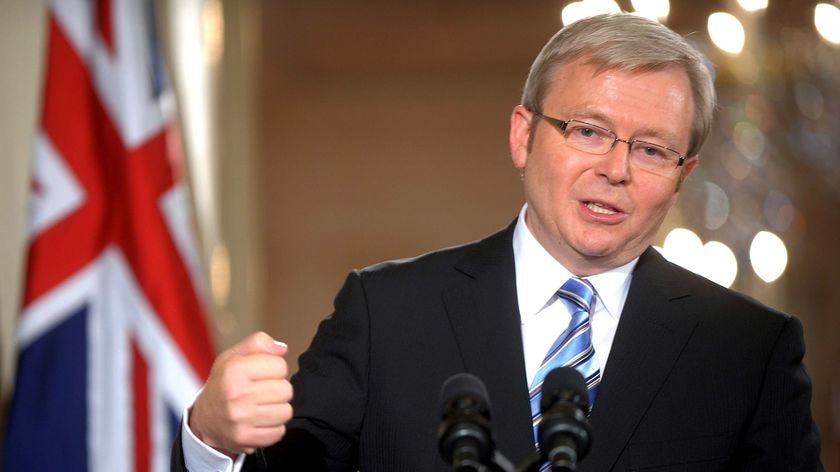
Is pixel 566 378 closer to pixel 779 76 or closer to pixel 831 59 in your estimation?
pixel 831 59

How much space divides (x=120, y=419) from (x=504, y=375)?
1894 millimetres

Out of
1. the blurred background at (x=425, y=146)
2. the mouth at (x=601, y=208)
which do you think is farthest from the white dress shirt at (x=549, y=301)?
the blurred background at (x=425, y=146)

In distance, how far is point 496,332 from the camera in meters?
1.72

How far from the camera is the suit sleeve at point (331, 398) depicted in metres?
1.65

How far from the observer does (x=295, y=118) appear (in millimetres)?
7734

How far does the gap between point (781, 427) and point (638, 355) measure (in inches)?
9.6

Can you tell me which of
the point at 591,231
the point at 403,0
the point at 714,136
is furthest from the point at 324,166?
the point at 591,231

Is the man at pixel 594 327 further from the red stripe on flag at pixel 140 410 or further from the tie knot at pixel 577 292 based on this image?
the red stripe on flag at pixel 140 410

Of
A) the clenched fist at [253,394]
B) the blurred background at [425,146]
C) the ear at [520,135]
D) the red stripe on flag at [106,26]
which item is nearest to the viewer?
the clenched fist at [253,394]

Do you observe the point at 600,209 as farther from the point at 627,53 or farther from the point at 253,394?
the point at 253,394

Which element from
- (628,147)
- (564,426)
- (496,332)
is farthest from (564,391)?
(628,147)

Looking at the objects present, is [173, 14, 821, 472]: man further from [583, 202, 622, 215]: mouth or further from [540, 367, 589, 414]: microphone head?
[540, 367, 589, 414]: microphone head

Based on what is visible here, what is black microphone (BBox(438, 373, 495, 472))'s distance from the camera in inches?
43.5

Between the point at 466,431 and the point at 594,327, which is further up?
the point at 466,431
